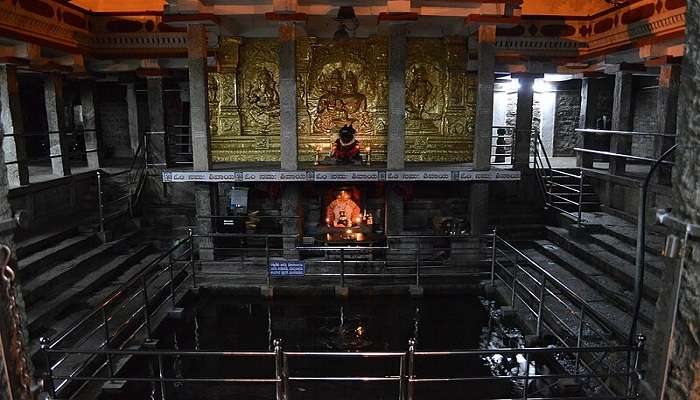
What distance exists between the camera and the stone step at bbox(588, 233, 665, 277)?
24.4ft

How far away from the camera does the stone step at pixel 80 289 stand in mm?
6734

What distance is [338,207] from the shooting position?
10.4m

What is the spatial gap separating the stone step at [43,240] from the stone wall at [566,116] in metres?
16.7

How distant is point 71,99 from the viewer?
18.8 meters

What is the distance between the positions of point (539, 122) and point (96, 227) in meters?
15.9

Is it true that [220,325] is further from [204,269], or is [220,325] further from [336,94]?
[336,94]

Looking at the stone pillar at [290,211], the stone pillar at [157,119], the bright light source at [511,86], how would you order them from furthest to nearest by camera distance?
the bright light source at [511,86] < the stone pillar at [157,119] < the stone pillar at [290,211]

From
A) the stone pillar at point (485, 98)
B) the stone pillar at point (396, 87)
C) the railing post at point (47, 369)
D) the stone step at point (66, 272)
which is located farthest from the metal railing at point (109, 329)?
the stone pillar at point (485, 98)

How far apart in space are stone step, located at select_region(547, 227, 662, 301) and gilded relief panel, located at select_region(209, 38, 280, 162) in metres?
6.73

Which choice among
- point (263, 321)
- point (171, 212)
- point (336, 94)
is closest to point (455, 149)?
point (336, 94)

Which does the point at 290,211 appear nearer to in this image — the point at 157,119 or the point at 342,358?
the point at 342,358

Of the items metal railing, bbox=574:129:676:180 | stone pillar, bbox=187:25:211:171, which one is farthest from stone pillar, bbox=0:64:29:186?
metal railing, bbox=574:129:676:180

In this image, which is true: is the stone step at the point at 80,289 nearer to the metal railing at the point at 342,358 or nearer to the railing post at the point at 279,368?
the metal railing at the point at 342,358

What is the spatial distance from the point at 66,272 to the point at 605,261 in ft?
31.3
